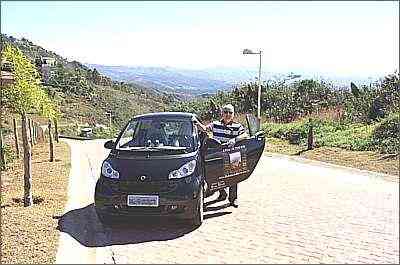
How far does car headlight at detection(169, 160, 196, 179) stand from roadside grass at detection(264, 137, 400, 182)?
3.48 meters

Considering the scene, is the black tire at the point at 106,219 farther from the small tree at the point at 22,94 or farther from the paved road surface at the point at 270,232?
the small tree at the point at 22,94

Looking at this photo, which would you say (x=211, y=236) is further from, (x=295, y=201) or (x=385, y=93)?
(x=385, y=93)

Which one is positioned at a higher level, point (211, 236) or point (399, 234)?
point (399, 234)

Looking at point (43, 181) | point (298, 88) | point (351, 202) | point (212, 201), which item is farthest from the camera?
point (298, 88)

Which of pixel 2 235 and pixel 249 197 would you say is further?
pixel 249 197

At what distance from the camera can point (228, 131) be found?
306 inches

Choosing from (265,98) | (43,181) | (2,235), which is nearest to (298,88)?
(265,98)

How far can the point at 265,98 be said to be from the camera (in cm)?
2428

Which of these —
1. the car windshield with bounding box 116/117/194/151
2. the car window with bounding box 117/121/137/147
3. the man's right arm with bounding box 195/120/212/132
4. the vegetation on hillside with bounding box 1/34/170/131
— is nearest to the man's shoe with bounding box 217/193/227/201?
the man's right arm with bounding box 195/120/212/132

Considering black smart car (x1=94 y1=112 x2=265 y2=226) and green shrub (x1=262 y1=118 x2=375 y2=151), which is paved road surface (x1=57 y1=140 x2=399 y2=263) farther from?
green shrub (x1=262 y1=118 x2=375 y2=151)

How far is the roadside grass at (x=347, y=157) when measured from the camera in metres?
10.2

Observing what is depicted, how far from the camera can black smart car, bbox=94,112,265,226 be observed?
6.37 meters

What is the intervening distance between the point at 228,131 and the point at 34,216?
286cm

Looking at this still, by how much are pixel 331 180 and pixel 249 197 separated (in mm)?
1316
